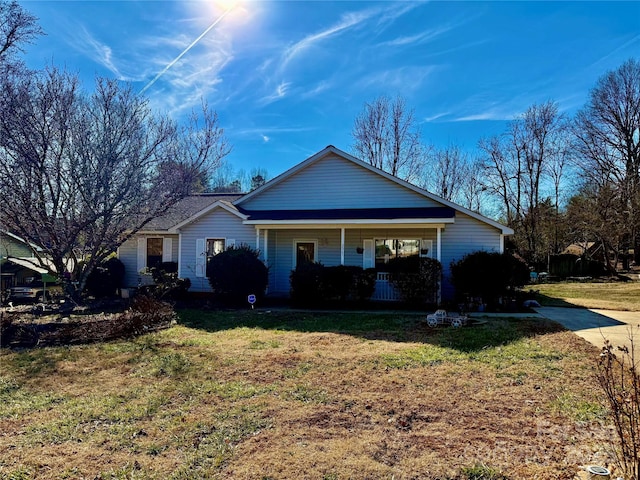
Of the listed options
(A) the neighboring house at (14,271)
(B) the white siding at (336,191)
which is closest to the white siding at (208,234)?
(B) the white siding at (336,191)

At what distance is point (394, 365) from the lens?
6.26 metres

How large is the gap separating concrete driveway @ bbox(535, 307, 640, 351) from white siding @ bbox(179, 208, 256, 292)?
35.5 ft

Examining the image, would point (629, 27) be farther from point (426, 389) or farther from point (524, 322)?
point (426, 389)

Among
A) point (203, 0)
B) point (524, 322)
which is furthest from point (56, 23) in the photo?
point (524, 322)

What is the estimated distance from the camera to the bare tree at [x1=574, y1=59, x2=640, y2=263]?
28.5 meters

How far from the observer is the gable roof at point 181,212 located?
17172mm

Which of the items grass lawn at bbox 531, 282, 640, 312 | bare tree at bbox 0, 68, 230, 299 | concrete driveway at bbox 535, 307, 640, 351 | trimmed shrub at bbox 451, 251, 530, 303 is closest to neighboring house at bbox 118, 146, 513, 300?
trimmed shrub at bbox 451, 251, 530, 303

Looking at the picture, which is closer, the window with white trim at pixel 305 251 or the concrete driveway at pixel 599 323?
the concrete driveway at pixel 599 323

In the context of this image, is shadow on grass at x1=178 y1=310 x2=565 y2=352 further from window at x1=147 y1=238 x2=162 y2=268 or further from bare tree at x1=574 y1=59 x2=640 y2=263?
bare tree at x1=574 y1=59 x2=640 y2=263

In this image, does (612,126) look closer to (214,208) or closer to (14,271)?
(214,208)

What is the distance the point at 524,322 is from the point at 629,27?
9.38 meters

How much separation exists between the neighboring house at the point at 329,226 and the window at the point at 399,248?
38 millimetres

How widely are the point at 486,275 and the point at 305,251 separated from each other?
23.9 feet

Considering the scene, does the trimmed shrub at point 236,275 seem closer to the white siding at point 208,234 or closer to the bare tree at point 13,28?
the white siding at point 208,234
